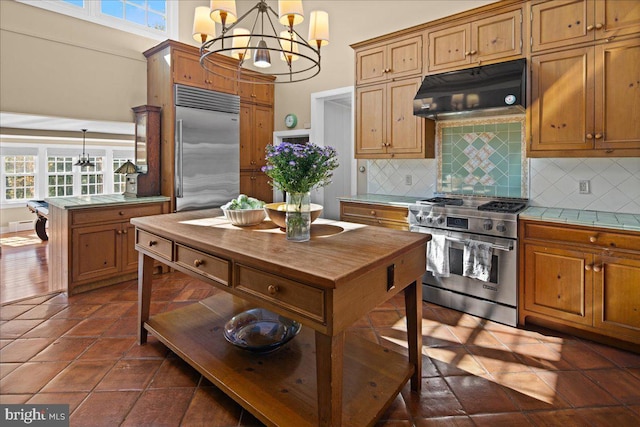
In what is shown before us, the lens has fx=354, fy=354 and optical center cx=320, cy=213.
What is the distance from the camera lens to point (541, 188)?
335cm

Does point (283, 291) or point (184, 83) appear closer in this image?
point (283, 291)

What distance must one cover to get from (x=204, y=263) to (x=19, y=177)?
873 cm

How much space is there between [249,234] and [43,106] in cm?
364

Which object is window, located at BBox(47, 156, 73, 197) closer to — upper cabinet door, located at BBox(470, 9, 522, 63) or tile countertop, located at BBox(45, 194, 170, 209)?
tile countertop, located at BBox(45, 194, 170, 209)

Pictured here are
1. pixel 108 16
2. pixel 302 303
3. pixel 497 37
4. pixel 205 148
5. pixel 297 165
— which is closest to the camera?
pixel 302 303

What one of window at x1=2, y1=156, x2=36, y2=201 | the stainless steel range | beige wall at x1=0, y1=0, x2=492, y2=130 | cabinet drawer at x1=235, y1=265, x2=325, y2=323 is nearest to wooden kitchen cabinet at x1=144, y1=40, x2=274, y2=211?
beige wall at x1=0, y1=0, x2=492, y2=130

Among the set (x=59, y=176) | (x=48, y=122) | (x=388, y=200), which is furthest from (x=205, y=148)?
(x=59, y=176)

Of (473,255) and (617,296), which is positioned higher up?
(473,255)

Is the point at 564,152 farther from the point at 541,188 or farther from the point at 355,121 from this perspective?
the point at 355,121

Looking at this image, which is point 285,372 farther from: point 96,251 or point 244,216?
point 96,251

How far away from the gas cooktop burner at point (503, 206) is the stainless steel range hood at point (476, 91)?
33.8 inches

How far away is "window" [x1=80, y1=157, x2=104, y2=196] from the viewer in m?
8.83

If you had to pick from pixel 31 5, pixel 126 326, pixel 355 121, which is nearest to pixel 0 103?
pixel 31 5

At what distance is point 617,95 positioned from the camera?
8.74 ft
